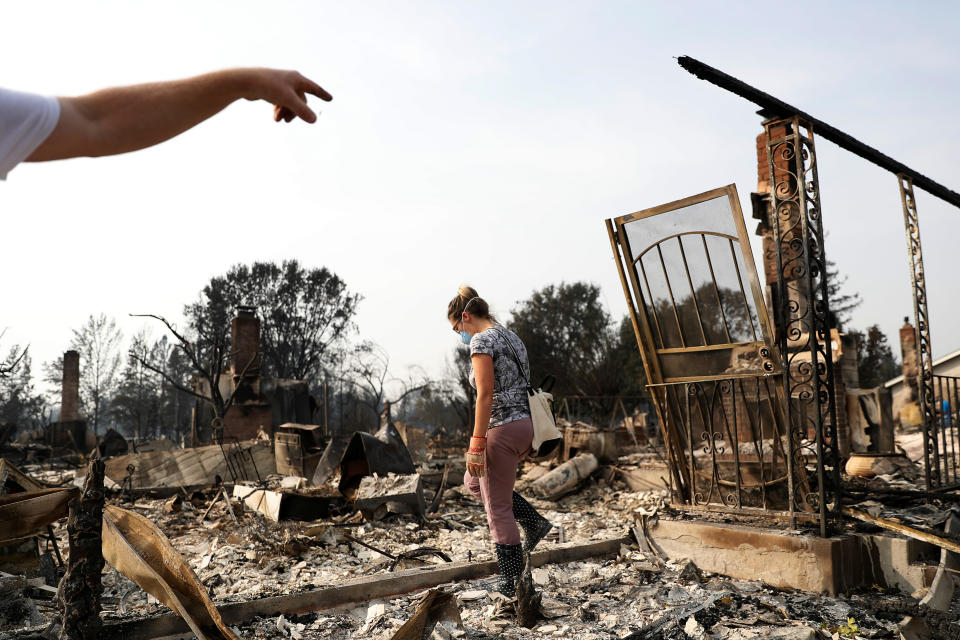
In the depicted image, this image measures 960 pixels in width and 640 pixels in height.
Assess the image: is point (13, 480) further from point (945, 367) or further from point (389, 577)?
point (945, 367)

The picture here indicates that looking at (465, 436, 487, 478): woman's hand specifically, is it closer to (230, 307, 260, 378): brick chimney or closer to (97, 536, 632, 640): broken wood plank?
(97, 536, 632, 640): broken wood plank

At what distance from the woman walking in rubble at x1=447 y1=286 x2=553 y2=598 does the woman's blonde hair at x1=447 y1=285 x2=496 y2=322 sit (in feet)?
0.69

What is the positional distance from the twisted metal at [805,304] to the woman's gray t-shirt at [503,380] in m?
2.16

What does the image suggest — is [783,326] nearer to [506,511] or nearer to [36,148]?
[506,511]

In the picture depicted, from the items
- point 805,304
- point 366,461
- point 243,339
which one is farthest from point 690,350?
point 243,339

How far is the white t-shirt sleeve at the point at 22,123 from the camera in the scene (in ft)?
2.95

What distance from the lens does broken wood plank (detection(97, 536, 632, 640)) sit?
10.9 ft

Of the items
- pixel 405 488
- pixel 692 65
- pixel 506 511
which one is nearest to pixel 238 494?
pixel 405 488

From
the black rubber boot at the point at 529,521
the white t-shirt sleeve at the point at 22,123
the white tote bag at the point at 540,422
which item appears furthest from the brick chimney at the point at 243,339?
the white t-shirt sleeve at the point at 22,123

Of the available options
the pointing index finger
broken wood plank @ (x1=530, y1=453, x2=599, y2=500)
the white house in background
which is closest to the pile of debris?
broken wood plank @ (x1=530, y1=453, x2=599, y2=500)

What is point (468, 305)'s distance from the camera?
4.29 metres

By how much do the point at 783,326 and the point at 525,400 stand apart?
219 centimetres

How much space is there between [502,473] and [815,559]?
2.34 meters

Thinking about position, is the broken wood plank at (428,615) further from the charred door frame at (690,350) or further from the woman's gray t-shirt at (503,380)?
the charred door frame at (690,350)
